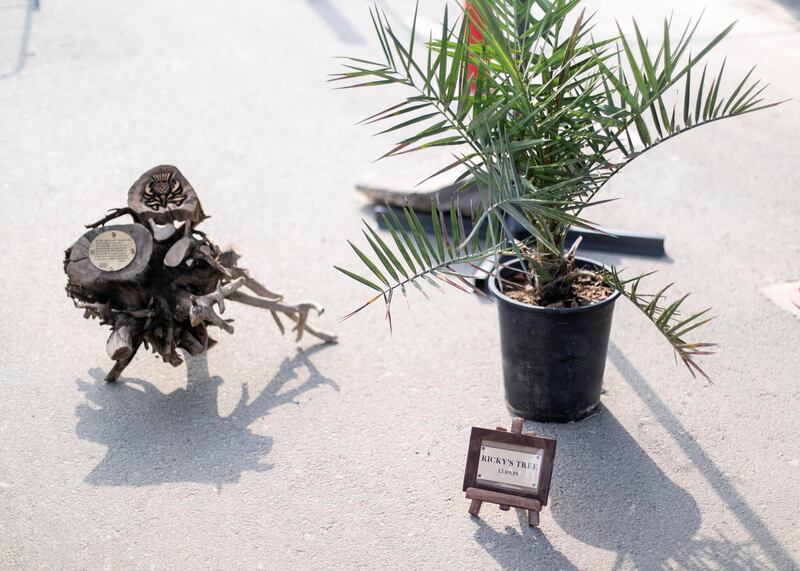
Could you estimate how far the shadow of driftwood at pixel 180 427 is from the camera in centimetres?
364

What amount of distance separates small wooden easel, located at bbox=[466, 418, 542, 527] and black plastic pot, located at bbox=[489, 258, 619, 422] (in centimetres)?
38

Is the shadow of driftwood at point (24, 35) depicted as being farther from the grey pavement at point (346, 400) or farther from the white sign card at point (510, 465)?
the white sign card at point (510, 465)

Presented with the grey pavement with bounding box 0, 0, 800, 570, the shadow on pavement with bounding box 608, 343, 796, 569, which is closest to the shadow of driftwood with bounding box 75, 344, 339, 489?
the grey pavement with bounding box 0, 0, 800, 570

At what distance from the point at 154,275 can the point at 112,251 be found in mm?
202

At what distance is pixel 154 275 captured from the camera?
153 inches

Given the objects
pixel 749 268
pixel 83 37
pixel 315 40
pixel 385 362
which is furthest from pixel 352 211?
pixel 83 37

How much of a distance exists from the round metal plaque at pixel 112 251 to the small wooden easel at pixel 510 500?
1730 mm

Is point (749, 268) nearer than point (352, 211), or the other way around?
point (749, 268)

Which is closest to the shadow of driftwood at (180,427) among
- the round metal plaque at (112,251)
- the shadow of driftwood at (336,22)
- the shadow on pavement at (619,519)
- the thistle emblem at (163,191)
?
the round metal plaque at (112,251)

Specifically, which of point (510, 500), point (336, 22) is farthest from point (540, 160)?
point (336, 22)

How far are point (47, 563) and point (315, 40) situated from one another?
6.66 m

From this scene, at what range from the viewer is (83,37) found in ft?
29.8

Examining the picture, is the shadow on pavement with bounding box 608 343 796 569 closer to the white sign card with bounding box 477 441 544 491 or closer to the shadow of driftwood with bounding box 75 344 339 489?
the white sign card with bounding box 477 441 544 491

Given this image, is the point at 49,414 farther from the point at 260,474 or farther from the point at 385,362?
the point at 385,362
